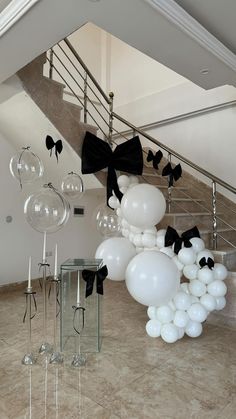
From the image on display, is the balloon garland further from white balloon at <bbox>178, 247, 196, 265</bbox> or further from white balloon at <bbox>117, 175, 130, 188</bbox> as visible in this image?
white balloon at <bbox>117, 175, 130, 188</bbox>

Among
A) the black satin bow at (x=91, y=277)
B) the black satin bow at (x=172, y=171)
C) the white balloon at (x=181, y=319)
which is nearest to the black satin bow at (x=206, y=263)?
the white balloon at (x=181, y=319)

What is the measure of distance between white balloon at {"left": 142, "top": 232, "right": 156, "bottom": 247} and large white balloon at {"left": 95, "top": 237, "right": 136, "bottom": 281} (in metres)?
0.17

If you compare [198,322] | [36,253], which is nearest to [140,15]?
[198,322]

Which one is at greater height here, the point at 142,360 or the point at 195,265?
the point at 195,265

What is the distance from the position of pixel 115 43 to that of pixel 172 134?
2.79 meters

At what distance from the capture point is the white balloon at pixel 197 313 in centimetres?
260

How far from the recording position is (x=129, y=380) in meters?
2.05

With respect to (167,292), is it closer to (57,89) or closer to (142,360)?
(142,360)

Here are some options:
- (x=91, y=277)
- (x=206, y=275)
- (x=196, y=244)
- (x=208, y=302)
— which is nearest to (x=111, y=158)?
(x=196, y=244)

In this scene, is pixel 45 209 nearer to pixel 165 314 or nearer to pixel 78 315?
pixel 78 315

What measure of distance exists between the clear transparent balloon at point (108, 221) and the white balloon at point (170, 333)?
3.78 ft

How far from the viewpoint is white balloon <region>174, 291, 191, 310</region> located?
2.62 m

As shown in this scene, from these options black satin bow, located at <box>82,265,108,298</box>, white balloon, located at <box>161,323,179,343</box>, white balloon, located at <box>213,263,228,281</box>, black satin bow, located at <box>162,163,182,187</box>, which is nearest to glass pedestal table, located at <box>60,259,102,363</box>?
black satin bow, located at <box>82,265,108,298</box>

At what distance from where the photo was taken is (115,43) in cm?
630
